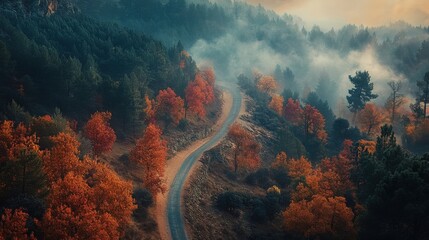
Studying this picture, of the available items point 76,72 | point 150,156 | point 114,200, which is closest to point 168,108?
point 76,72

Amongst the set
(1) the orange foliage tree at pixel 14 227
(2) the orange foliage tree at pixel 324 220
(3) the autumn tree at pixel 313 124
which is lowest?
(1) the orange foliage tree at pixel 14 227

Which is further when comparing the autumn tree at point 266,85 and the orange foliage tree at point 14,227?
the autumn tree at point 266,85

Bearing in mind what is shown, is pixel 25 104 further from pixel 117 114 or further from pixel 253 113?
pixel 253 113

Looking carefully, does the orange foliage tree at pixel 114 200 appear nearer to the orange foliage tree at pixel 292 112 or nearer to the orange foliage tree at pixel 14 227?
the orange foliage tree at pixel 14 227

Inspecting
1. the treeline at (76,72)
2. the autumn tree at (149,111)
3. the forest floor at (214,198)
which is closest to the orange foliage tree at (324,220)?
the forest floor at (214,198)

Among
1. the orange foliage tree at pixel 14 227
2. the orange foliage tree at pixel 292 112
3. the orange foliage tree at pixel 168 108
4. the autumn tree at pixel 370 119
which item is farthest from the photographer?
the orange foliage tree at pixel 292 112

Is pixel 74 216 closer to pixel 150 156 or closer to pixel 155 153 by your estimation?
pixel 150 156

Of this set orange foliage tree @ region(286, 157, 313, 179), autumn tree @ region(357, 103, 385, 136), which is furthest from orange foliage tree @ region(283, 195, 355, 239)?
autumn tree @ region(357, 103, 385, 136)
